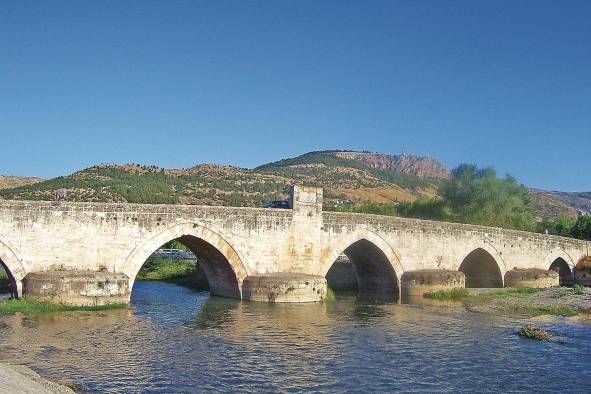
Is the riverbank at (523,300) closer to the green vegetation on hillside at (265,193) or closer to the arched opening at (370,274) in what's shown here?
the arched opening at (370,274)

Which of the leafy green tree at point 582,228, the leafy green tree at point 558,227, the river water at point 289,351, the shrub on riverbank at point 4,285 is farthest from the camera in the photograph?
the leafy green tree at point 558,227

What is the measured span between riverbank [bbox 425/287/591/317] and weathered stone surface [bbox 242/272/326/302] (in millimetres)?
6430

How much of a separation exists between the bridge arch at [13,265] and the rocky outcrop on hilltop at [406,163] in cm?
15379

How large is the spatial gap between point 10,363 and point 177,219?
10.2 metres

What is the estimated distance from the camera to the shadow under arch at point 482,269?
33.2 metres

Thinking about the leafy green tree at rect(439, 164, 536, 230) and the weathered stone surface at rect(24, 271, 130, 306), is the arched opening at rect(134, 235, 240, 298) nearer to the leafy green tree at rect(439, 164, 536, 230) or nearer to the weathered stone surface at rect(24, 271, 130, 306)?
the weathered stone surface at rect(24, 271, 130, 306)

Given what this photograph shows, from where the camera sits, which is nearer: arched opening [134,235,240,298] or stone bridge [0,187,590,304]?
stone bridge [0,187,590,304]

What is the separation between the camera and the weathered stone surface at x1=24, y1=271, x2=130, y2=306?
1858 cm

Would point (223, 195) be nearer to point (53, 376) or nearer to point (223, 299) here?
point (223, 299)

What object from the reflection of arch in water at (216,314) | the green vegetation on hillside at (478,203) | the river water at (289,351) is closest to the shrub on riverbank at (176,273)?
the reflection of arch in water at (216,314)

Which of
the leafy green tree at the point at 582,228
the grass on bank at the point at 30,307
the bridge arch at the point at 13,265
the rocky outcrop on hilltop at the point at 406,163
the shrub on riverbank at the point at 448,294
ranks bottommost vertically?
the shrub on riverbank at the point at 448,294

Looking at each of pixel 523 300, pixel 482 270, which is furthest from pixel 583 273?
pixel 523 300

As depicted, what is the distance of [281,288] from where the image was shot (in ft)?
74.9

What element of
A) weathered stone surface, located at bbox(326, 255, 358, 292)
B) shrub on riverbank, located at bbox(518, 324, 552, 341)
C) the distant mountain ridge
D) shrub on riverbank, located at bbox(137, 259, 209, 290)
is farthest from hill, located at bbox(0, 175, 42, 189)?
shrub on riverbank, located at bbox(518, 324, 552, 341)
